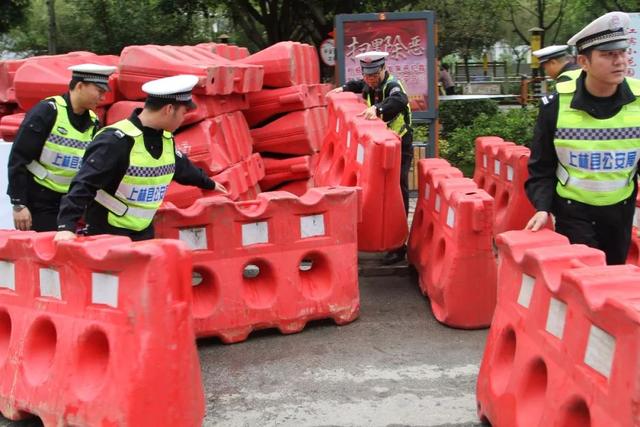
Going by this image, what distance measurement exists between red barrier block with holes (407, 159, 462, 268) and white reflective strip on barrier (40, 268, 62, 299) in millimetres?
3465

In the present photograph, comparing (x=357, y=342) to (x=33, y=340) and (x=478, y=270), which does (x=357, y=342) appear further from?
(x=33, y=340)

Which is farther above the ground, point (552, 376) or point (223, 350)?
point (552, 376)

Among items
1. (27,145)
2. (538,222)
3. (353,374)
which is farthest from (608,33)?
(27,145)

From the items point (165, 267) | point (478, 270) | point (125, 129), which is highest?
point (125, 129)

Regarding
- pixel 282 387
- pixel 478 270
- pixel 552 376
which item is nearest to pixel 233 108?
pixel 478 270

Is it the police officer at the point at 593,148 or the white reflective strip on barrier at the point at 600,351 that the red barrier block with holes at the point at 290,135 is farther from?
the white reflective strip on barrier at the point at 600,351

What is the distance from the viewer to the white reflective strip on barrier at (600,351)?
9.79 ft

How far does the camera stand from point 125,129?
470 cm

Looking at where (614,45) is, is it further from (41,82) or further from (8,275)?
(41,82)

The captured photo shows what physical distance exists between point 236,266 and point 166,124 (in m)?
1.43

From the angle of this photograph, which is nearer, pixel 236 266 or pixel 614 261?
pixel 614 261

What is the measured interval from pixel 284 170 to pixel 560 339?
621 centimetres

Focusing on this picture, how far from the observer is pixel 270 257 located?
5906 millimetres

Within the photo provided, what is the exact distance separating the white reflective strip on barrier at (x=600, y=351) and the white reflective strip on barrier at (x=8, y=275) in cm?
307
